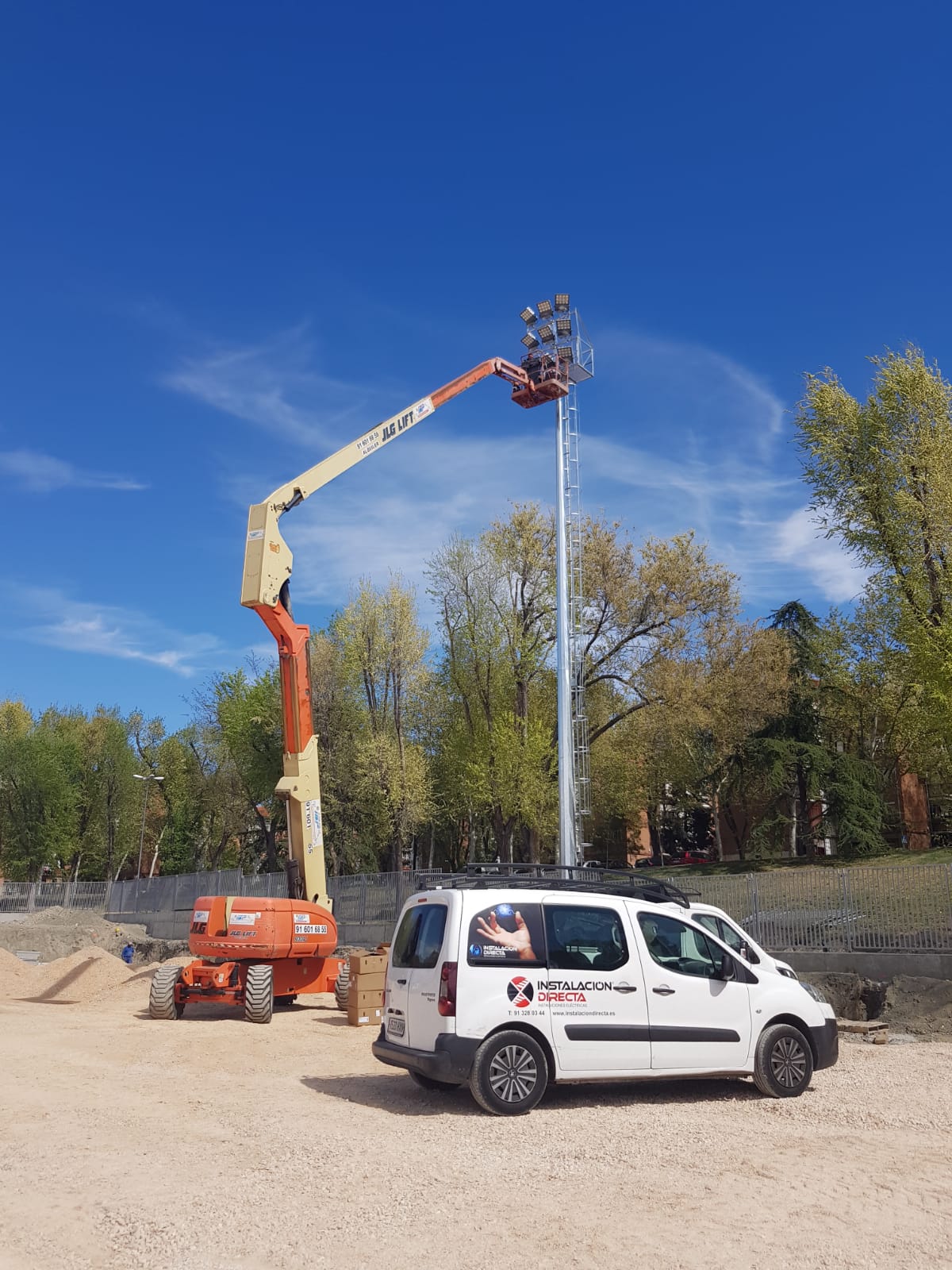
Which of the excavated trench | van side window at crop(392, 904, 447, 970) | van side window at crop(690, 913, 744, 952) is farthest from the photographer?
the excavated trench

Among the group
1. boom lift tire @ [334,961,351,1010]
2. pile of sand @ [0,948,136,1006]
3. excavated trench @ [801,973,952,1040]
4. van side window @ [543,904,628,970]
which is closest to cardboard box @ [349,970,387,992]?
boom lift tire @ [334,961,351,1010]

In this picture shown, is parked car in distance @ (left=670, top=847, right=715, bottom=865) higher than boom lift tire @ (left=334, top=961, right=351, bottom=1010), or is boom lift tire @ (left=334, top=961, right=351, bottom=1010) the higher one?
parked car in distance @ (left=670, top=847, right=715, bottom=865)

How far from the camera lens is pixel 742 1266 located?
17.5 ft

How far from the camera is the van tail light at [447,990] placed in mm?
8859

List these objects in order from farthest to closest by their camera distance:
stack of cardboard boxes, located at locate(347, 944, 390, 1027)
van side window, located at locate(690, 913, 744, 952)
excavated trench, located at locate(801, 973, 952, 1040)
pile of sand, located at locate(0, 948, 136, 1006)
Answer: pile of sand, located at locate(0, 948, 136, 1006)
excavated trench, located at locate(801, 973, 952, 1040)
stack of cardboard boxes, located at locate(347, 944, 390, 1027)
van side window, located at locate(690, 913, 744, 952)

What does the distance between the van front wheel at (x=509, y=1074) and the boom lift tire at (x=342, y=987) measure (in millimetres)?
9580

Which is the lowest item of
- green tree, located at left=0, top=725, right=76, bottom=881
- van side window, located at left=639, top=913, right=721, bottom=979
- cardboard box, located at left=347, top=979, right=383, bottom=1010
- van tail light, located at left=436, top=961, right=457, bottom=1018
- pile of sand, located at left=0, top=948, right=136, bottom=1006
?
pile of sand, located at left=0, top=948, right=136, bottom=1006

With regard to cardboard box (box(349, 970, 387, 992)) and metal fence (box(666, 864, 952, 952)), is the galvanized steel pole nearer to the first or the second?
metal fence (box(666, 864, 952, 952))

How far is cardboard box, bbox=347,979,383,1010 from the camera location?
1603cm

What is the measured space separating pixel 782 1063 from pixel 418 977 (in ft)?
12.1

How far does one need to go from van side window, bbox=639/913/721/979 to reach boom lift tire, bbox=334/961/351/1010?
9.49 meters

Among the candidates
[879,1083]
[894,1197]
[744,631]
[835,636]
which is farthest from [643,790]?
[894,1197]

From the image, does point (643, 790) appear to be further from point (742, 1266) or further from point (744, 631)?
point (742, 1266)

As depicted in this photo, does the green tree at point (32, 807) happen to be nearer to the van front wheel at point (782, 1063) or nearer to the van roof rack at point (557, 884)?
the van roof rack at point (557, 884)
